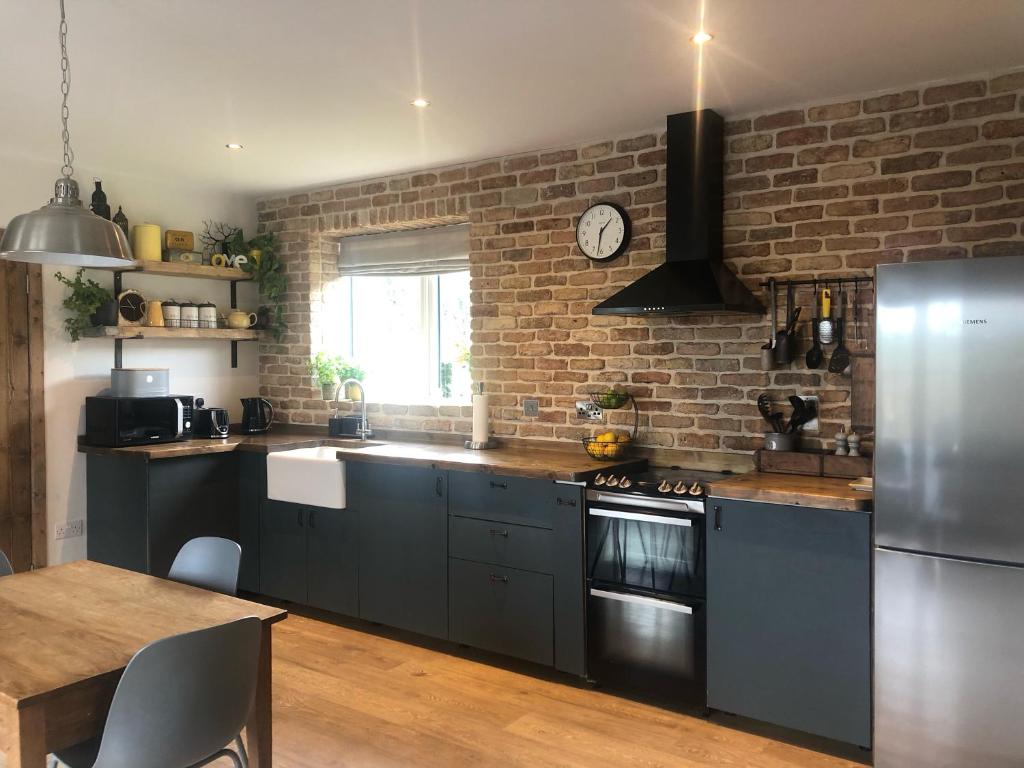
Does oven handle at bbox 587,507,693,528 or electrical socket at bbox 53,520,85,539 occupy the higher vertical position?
oven handle at bbox 587,507,693,528

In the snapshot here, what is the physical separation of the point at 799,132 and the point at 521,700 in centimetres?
274

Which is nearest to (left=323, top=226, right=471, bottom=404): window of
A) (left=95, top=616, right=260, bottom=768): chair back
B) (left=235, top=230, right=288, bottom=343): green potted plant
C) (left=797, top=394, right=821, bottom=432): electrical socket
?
(left=235, top=230, right=288, bottom=343): green potted plant

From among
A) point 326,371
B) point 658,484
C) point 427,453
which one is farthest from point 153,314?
point 658,484

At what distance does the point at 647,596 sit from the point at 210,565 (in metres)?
1.71

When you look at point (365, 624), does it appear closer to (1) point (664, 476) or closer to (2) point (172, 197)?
(1) point (664, 476)

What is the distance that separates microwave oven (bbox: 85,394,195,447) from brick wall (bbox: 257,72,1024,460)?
3.84ft

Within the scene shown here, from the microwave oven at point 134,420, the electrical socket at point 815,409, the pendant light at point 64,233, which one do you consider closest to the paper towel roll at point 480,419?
the electrical socket at point 815,409

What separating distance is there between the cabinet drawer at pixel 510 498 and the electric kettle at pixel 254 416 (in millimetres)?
1951

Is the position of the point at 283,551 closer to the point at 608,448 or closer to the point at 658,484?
the point at 608,448

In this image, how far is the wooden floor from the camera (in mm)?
2936

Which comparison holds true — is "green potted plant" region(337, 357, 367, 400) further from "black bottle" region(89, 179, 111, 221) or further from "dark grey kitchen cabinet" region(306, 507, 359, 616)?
"black bottle" region(89, 179, 111, 221)

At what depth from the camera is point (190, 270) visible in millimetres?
5012

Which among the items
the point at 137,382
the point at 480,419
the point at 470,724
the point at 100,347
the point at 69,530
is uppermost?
the point at 100,347

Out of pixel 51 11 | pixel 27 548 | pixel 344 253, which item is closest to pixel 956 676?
pixel 51 11
